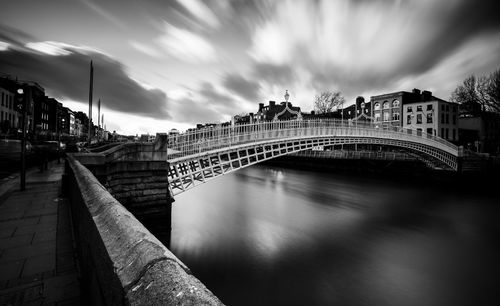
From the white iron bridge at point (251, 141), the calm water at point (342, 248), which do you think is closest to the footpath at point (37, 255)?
the calm water at point (342, 248)

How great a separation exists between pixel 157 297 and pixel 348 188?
28.9 m

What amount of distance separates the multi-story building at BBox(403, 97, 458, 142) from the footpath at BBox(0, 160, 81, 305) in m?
54.1

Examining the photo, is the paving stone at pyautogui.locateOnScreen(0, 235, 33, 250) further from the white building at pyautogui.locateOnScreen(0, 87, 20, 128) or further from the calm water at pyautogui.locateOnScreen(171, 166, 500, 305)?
the white building at pyautogui.locateOnScreen(0, 87, 20, 128)

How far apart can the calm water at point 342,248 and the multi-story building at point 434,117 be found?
2779cm

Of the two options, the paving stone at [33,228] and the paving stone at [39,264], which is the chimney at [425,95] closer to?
the paving stone at [33,228]

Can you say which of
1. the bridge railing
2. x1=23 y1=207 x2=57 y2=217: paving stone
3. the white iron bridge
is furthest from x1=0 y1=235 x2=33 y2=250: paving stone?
the bridge railing

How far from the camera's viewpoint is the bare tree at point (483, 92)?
31.8 meters

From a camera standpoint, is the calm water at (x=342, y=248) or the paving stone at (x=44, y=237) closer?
the paving stone at (x=44, y=237)

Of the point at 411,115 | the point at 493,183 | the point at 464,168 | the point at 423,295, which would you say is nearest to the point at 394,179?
the point at 464,168

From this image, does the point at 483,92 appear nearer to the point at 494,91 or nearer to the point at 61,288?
the point at 494,91

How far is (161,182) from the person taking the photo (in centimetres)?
1108

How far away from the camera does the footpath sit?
8.31 ft

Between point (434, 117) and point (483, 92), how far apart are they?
37.4ft

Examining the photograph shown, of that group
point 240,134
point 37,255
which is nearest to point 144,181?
point 240,134
